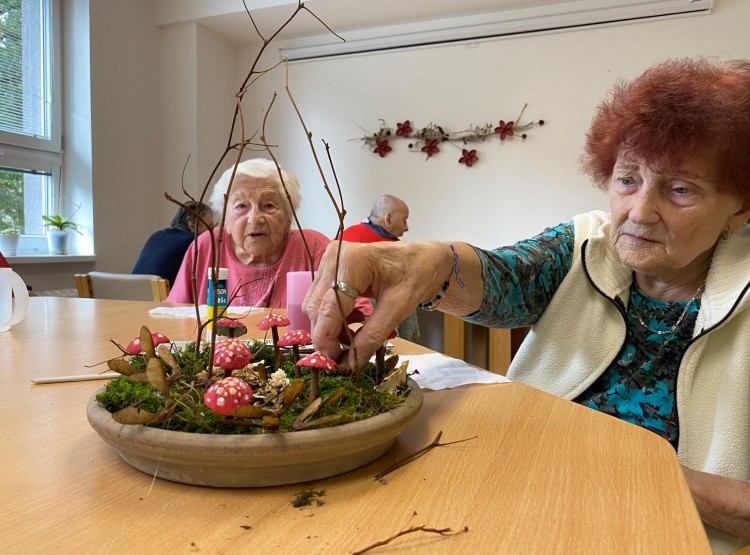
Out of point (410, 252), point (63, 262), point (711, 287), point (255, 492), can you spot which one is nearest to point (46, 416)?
point (255, 492)

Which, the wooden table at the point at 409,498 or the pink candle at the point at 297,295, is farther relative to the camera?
the pink candle at the point at 297,295

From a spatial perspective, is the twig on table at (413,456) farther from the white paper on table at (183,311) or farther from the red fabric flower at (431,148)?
the red fabric flower at (431,148)

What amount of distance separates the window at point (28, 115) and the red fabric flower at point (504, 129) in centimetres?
318

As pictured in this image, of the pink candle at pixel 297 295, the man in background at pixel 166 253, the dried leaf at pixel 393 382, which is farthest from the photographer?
the man in background at pixel 166 253

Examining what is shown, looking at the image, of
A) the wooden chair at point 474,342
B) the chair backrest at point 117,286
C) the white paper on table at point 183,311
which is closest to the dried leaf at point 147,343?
the white paper on table at point 183,311

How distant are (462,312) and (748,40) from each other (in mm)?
3701

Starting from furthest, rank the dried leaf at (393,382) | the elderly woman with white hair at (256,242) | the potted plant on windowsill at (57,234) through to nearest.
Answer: the potted plant on windowsill at (57,234) → the elderly woman with white hair at (256,242) → the dried leaf at (393,382)

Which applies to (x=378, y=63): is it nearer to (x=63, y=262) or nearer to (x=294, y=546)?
(x=63, y=262)

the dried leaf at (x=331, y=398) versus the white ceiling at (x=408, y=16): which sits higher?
the white ceiling at (x=408, y=16)

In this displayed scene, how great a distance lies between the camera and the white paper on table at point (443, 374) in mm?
846

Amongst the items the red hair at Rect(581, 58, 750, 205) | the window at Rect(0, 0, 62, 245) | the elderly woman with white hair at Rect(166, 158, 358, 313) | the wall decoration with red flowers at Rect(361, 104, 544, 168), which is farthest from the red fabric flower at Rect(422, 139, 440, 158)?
the red hair at Rect(581, 58, 750, 205)

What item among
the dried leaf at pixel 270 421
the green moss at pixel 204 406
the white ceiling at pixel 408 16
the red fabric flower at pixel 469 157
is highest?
the white ceiling at pixel 408 16

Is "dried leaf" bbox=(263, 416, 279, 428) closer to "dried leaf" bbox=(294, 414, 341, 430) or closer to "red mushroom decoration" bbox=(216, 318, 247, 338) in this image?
"dried leaf" bbox=(294, 414, 341, 430)

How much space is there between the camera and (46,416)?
0.68 meters
